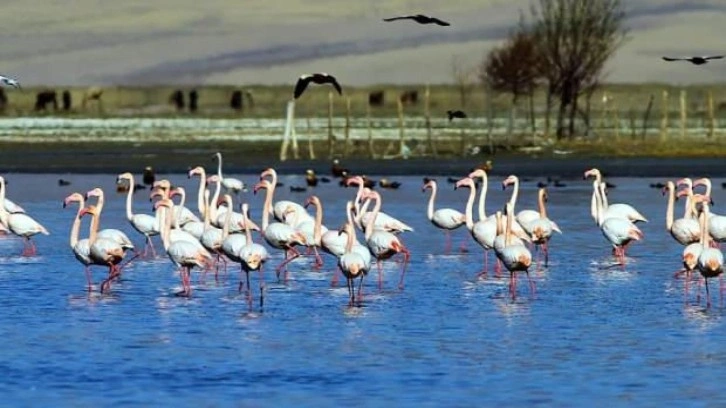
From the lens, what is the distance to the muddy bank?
46250 millimetres

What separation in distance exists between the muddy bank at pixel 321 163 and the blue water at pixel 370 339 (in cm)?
2225

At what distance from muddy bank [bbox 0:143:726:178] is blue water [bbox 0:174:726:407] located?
22.3 m

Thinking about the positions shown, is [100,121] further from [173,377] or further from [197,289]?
[173,377]

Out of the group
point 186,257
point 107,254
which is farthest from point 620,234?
point 107,254

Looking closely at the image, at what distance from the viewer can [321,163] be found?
4991 cm

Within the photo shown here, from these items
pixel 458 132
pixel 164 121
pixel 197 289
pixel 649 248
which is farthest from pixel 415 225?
pixel 164 121

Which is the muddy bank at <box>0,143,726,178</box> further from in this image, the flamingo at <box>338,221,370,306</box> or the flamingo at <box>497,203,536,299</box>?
the flamingo at <box>338,221,370,306</box>

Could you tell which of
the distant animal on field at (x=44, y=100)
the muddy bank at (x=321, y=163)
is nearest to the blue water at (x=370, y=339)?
the muddy bank at (x=321, y=163)

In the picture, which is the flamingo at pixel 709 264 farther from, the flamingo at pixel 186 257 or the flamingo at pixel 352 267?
the flamingo at pixel 186 257

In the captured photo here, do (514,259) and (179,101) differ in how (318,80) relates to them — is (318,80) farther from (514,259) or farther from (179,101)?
(179,101)

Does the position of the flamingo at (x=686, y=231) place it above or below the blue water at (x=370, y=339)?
above

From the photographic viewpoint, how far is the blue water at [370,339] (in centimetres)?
1334

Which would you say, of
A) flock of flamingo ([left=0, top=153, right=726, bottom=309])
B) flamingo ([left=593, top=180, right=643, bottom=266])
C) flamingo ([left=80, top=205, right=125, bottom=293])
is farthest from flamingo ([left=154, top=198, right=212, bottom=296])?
flamingo ([left=593, top=180, right=643, bottom=266])

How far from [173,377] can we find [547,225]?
10543mm
